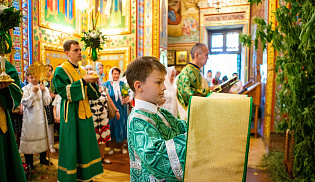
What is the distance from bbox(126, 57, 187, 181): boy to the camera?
0.90 meters

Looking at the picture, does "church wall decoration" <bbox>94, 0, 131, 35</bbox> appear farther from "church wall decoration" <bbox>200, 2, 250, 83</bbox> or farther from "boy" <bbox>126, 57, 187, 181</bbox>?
"boy" <bbox>126, 57, 187, 181</bbox>

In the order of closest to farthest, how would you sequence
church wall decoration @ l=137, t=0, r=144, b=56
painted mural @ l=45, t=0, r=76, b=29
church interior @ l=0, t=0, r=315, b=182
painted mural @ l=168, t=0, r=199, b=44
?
church interior @ l=0, t=0, r=315, b=182 < painted mural @ l=45, t=0, r=76, b=29 < church wall decoration @ l=137, t=0, r=144, b=56 < painted mural @ l=168, t=0, r=199, b=44

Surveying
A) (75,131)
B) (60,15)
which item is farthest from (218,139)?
(60,15)

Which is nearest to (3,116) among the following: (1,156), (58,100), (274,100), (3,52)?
(1,156)

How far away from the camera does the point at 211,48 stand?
51.7ft

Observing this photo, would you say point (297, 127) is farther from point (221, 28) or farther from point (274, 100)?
point (221, 28)

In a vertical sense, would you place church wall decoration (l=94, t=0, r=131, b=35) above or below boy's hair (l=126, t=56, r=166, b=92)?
above

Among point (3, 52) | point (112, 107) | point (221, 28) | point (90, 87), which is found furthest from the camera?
point (221, 28)

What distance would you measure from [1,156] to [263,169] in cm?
389

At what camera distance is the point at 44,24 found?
7.41 metres

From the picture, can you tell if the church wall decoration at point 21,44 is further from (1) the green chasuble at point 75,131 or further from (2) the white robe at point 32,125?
(1) the green chasuble at point 75,131

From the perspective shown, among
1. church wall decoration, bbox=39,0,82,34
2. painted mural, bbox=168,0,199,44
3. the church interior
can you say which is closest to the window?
the church interior

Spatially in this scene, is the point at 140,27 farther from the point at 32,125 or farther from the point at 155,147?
the point at 155,147

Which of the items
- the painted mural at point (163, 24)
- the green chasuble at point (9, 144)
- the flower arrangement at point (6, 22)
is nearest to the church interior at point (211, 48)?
the painted mural at point (163, 24)
